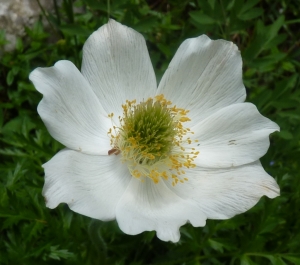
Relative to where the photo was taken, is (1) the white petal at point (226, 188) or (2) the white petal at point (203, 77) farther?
(2) the white petal at point (203, 77)

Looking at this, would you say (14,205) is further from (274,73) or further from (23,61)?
(274,73)

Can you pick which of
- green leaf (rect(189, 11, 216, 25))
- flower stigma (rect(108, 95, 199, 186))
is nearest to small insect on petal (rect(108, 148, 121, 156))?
flower stigma (rect(108, 95, 199, 186))

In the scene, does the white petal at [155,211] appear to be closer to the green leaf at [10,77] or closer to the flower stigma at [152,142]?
the flower stigma at [152,142]

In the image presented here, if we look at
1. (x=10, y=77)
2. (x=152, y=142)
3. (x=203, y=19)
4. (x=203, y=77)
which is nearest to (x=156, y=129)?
(x=152, y=142)

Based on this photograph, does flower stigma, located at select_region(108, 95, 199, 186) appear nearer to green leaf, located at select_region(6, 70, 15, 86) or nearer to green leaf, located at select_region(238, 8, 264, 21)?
green leaf, located at select_region(238, 8, 264, 21)

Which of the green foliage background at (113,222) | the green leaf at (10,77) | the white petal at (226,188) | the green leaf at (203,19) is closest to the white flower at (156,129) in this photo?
the white petal at (226,188)

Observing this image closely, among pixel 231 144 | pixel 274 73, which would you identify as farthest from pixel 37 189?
pixel 274 73
